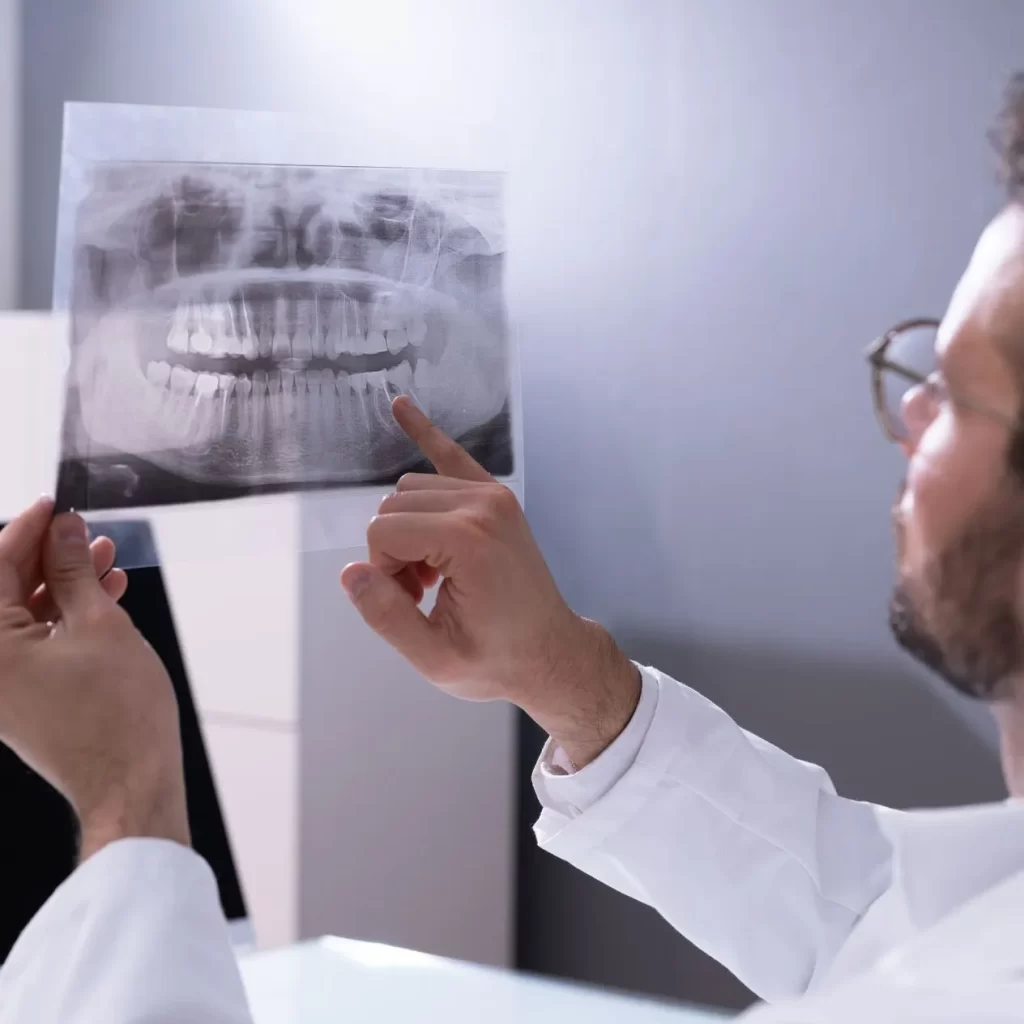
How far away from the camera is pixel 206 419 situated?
98cm

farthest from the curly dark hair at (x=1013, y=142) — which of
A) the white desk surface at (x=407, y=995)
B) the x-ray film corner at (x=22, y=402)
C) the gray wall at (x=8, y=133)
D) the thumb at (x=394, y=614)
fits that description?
the gray wall at (x=8, y=133)

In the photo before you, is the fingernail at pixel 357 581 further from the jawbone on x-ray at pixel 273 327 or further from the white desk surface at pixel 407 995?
the white desk surface at pixel 407 995

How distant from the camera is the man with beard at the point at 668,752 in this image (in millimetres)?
715

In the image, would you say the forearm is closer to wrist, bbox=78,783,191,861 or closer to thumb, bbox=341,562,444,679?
wrist, bbox=78,783,191,861

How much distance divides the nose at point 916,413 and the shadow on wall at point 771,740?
3.52 ft

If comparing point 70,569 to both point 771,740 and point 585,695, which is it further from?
point 771,740

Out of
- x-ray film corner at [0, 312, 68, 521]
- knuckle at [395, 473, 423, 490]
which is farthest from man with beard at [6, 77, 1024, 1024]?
x-ray film corner at [0, 312, 68, 521]

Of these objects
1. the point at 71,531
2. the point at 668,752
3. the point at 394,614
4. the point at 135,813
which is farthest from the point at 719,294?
the point at 135,813

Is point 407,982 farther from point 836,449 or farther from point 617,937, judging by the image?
point 836,449

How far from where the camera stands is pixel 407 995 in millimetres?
1484

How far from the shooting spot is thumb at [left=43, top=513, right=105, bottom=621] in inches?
33.3

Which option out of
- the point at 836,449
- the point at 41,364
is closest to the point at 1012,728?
the point at 836,449

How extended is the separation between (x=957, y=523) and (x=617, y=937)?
1.49 m

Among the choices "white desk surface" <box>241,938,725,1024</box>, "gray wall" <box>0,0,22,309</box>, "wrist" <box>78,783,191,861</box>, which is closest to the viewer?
"wrist" <box>78,783,191,861</box>
